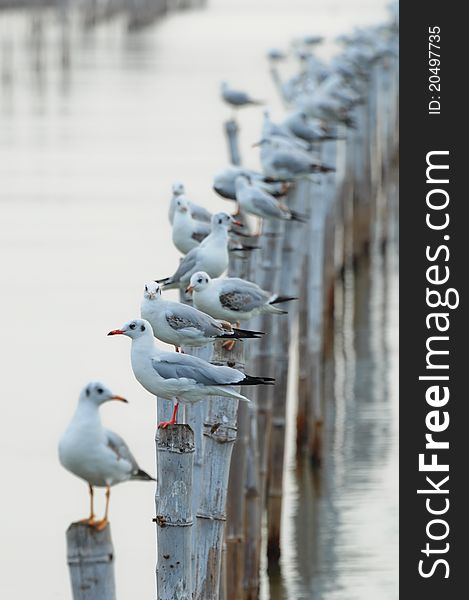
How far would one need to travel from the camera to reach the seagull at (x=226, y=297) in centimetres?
785

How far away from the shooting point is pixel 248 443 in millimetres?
9992

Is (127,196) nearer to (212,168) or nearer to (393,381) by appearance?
(212,168)

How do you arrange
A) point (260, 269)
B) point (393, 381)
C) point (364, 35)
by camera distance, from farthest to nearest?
1. point (364, 35)
2. point (393, 381)
3. point (260, 269)

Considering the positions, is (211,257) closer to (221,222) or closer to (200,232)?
(221,222)

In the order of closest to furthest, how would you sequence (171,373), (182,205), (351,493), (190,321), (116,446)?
1. (116,446)
2. (171,373)
3. (190,321)
4. (182,205)
5. (351,493)

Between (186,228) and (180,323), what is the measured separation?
1.96 m

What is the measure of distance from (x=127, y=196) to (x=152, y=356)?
19.8 metres

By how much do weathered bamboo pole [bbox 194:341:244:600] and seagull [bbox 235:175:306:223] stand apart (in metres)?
2.76

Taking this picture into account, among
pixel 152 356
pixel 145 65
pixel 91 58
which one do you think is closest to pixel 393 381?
pixel 152 356

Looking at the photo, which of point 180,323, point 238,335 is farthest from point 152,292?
point 238,335

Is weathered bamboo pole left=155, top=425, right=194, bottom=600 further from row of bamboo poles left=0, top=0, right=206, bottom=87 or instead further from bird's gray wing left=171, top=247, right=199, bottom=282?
row of bamboo poles left=0, top=0, right=206, bottom=87

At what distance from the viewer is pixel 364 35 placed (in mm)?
23344

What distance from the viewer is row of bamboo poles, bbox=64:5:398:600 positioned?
6504 millimetres

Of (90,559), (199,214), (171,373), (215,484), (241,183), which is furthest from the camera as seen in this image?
(241,183)
